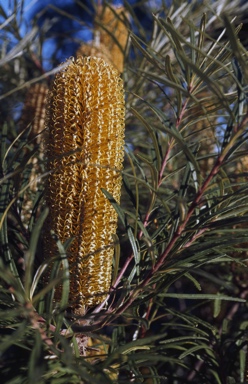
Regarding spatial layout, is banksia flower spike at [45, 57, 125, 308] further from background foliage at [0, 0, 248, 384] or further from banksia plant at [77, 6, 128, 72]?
banksia plant at [77, 6, 128, 72]

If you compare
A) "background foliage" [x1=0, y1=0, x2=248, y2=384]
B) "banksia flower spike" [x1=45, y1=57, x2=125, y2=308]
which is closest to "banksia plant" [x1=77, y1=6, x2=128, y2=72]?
"background foliage" [x1=0, y1=0, x2=248, y2=384]

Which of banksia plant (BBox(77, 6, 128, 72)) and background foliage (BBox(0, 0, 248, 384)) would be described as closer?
background foliage (BBox(0, 0, 248, 384))

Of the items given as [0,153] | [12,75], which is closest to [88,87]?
[0,153]

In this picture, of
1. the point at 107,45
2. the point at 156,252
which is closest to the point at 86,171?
the point at 156,252

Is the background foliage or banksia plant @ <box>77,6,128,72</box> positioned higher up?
banksia plant @ <box>77,6,128,72</box>

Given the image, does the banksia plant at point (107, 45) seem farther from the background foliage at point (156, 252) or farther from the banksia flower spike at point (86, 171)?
the banksia flower spike at point (86, 171)

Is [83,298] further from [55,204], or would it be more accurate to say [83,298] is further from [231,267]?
[231,267]

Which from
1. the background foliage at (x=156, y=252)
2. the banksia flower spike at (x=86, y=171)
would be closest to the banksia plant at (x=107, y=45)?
the background foliage at (x=156, y=252)

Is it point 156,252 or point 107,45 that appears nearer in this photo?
point 156,252

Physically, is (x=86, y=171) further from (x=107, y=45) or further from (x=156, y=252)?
(x=107, y=45)
